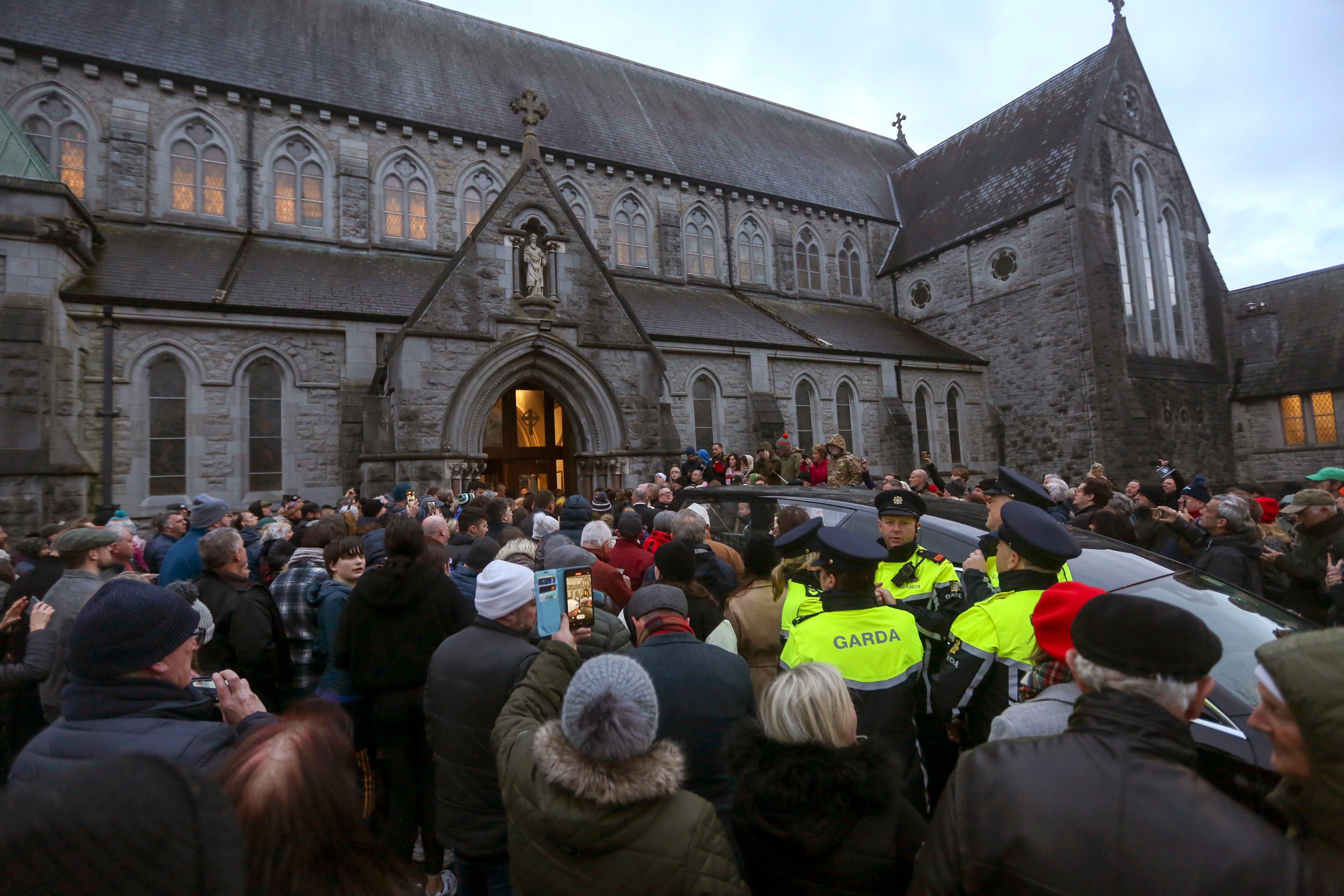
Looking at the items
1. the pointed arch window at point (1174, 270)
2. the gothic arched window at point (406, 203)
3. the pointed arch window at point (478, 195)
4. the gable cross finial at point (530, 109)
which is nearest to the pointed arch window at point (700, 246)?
the pointed arch window at point (478, 195)

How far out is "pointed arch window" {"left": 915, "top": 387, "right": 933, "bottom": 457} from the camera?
22.0m

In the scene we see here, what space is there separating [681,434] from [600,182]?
856cm

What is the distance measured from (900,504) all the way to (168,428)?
1402cm

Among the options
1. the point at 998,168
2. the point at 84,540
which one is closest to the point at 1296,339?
the point at 998,168

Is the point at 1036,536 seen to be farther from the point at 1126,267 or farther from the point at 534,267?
the point at 1126,267

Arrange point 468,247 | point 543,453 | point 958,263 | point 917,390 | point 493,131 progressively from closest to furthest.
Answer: point 468,247, point 543,453, point 493,131, point 917,390, point 958,263

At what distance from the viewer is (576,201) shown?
19844 mm

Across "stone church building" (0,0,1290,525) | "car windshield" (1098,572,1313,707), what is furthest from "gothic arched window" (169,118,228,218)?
"car windshield" (1098,572,1313,707)

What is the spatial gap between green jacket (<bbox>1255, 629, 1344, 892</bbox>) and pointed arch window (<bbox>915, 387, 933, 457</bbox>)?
2138 centimetres

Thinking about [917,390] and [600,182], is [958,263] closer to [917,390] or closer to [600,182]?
[917,390]

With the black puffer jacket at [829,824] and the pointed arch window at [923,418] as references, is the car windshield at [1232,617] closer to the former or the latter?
the black puffer jacket at [829,824]

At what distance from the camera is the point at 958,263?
78.1 feet

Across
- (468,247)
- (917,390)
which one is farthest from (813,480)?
(917,390)

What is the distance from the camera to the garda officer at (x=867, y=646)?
281 cm
